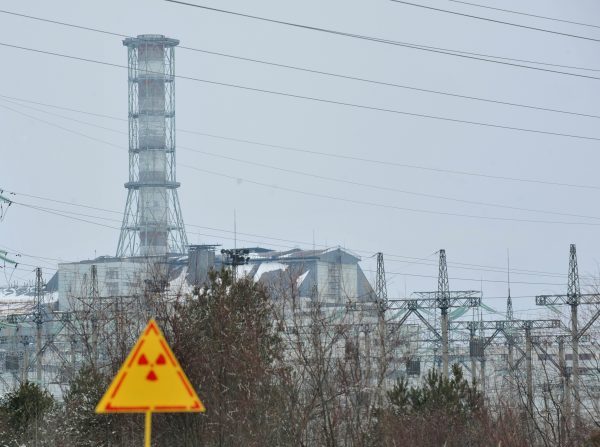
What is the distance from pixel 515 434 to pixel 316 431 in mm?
3764

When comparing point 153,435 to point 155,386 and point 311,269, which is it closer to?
point 155,386

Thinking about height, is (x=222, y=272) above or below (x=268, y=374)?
above

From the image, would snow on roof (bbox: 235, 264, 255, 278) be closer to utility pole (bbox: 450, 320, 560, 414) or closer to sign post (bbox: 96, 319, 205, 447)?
utility pole (bbox: 450, 320, 560, 414)

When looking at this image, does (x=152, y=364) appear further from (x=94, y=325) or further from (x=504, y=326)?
(x=504, y=326)

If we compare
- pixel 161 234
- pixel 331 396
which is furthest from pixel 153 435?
pixel 161 234

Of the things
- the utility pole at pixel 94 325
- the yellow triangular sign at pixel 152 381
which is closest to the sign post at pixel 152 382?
the yellow triangular sign at pixel 152 381

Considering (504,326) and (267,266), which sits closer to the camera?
(504,326)

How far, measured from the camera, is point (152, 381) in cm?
913

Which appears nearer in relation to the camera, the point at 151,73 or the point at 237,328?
the point at 237,328

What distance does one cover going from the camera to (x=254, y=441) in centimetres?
2308

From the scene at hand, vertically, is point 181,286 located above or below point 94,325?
above

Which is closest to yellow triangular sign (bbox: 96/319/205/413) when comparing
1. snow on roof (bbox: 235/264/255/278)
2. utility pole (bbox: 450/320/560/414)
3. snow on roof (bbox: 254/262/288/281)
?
snow on roof (bbox: 235/264/255/278)

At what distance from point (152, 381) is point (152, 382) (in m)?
0.01

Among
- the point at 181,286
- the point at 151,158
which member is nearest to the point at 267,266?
the point at 151,158
